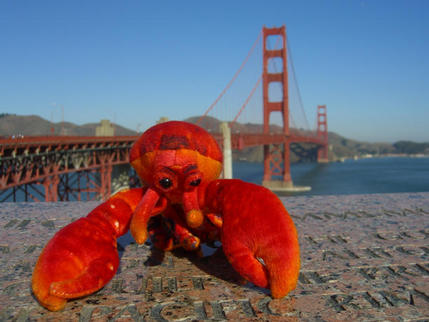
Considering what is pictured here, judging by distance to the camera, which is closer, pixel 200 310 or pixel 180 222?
pixel 200 310

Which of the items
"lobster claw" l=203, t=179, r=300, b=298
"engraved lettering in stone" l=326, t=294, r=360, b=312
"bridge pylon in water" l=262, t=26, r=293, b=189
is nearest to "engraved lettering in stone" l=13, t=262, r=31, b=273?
"lobster claw" l=203, t=179, r=300, b=298

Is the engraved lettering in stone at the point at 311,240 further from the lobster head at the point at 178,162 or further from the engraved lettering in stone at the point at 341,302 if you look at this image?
the lobster head at the point at 178,162

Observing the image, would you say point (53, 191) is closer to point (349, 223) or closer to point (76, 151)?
point (76, 151)

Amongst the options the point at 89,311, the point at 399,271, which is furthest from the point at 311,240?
the point at 89,311

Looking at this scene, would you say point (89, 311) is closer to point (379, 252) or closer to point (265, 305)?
point (265, 305)

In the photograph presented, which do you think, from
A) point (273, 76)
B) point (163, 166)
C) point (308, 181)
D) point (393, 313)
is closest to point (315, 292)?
point (393, 313)

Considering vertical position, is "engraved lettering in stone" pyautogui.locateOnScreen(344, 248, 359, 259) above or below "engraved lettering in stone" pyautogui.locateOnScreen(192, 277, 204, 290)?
above

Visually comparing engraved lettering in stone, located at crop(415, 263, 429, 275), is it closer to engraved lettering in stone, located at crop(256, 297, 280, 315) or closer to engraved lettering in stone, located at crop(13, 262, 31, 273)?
engraved lettering in stone, located at crop(256, 297, 280, 315)
